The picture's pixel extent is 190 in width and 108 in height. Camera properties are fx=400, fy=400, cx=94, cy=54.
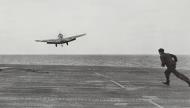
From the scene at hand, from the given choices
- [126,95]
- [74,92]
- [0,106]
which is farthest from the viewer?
[74,92]

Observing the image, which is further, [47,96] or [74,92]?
[74,92]

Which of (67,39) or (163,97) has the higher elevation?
(67,39)

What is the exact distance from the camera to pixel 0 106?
37.0 feet

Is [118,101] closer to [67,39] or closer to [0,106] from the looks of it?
[0,106]

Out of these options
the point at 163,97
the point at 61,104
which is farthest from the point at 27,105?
the point at 163,97

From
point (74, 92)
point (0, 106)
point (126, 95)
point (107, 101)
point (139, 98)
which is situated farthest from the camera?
point (74, 92)

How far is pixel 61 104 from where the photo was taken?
11.7 m

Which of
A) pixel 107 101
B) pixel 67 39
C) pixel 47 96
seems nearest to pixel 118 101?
pixel 107 101

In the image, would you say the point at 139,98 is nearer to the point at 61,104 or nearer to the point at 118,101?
the point at 118,101

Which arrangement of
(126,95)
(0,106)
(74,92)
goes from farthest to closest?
(74,92) → (126,95) → (0,106)

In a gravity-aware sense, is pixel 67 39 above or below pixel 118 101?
above

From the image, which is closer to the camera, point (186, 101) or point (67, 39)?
point (186, 101)

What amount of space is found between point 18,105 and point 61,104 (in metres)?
1.24

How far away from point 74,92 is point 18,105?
401cm
